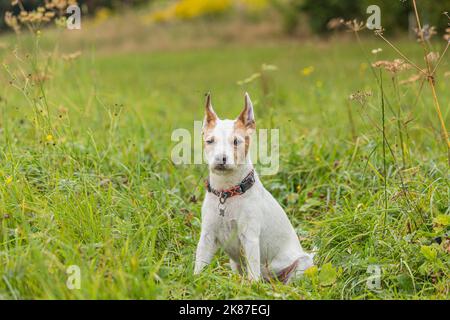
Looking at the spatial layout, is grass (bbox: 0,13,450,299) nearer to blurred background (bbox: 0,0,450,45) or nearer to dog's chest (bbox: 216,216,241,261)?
dog's chest (bbox: 216,216,241,261)

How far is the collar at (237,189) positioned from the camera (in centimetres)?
390

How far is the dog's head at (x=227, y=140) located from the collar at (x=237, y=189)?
0.10 metres

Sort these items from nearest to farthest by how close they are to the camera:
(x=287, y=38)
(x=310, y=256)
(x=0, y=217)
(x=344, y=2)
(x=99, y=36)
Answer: (x=0, y=217)
(x=310, y=256)
(x=344, y=2)
(x=287, y=38)
(x=99, y=36)

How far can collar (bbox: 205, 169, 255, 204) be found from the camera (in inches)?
154

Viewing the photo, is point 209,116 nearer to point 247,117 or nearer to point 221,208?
point 247,117

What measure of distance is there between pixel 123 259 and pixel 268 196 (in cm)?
105

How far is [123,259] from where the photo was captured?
354cm

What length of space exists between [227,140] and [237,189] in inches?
12.5

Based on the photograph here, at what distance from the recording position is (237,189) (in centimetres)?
393

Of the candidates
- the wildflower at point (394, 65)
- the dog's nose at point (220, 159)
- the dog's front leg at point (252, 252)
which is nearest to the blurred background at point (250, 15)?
the wildflower at point (394, 65)

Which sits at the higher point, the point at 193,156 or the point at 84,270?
the point at 193,156
